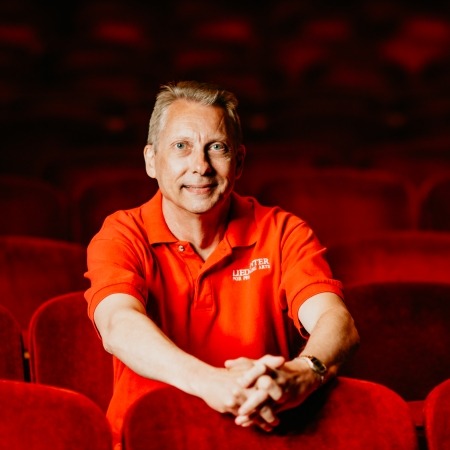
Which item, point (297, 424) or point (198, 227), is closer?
point (297, 424)

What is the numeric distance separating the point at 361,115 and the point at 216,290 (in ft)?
7.08

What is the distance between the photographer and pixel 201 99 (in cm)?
119

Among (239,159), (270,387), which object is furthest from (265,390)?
(239,159)

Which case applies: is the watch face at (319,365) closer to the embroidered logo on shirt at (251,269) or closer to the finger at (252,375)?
the finger at (252,375)

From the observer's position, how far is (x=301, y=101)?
10.8ft

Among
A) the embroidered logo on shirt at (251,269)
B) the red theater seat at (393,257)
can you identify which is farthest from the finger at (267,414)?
the red theater seat at (393,257)

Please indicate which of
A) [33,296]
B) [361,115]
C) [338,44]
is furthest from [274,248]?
[338,44]

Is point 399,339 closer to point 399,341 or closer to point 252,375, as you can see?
point 399,341

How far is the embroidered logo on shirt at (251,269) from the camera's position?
1.20 metres

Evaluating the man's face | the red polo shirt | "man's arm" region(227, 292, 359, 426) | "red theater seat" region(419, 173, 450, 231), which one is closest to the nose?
the man's face

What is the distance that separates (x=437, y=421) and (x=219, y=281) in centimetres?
36

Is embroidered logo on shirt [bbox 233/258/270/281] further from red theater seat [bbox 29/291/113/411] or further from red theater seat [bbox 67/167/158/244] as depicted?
red theater seat [bbox 67/167/158/244]

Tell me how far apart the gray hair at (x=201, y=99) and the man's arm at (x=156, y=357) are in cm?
27

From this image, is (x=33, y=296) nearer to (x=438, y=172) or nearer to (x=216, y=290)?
(x=216, y=290)
